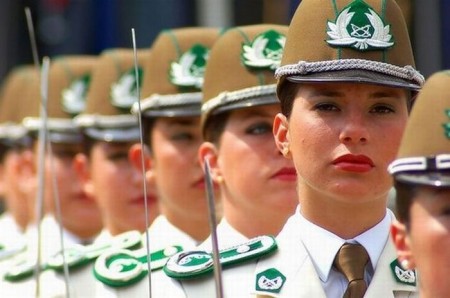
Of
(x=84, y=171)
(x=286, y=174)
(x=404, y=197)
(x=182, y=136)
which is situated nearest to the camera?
(x=404, y=197)

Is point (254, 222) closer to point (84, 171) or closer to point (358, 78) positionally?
point (358, 78)

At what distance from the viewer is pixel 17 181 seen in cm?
1245

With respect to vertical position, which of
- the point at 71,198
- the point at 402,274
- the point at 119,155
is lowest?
the point at 71,198

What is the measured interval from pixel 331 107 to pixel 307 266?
19.1 inches

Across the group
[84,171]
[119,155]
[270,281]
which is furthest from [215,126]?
[84,171]

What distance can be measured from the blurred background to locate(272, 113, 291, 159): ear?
9.27ft

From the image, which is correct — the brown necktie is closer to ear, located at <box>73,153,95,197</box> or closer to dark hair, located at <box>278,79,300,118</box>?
dark hair, located at <box>278,79,300,118</box>

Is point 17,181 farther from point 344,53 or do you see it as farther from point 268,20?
point 344,53

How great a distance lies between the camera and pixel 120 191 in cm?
968

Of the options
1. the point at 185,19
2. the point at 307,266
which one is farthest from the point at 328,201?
the point at 185,19

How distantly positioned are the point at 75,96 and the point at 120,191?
4.65 feet

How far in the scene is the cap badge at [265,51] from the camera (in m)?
7.59

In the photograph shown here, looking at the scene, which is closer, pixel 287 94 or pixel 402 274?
pixel 402 274

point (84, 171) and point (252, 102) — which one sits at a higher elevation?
point (252, 102)
